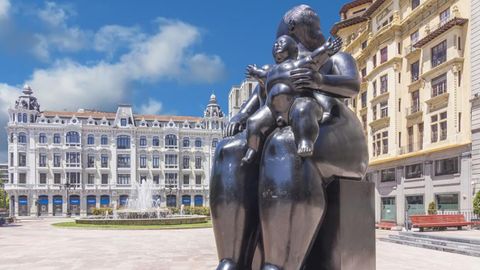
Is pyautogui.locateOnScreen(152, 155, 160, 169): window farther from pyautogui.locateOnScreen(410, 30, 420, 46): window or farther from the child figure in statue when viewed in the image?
the child figure in statue

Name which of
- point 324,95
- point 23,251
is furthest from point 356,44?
point 324,95

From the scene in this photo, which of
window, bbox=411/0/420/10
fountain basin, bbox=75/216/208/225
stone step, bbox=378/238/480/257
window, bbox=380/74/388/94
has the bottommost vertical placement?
fountain basin, bbox=75/216/208/225

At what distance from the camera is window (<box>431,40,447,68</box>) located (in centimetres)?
2622

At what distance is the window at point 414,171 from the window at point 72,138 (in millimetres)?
47903

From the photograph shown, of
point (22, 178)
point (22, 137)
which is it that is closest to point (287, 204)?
point (22, 178)

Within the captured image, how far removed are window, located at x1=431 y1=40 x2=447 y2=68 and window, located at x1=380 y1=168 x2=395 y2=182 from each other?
8629 millimetres

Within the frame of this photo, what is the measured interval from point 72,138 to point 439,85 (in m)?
51.2

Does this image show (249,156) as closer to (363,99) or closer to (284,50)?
(284,50)

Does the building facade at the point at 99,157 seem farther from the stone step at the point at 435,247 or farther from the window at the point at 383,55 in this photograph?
the stone step at the point at 435,247

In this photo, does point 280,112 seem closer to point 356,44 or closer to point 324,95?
point 324,95

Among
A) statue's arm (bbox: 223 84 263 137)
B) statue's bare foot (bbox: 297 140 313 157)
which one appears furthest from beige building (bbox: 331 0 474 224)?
statue's bare foot (bbox: 297 140 313 157)

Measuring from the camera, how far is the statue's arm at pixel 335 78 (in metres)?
2.70

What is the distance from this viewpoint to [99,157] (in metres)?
62.5

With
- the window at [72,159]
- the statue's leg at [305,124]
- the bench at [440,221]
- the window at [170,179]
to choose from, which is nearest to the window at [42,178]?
the window at [72,159]
